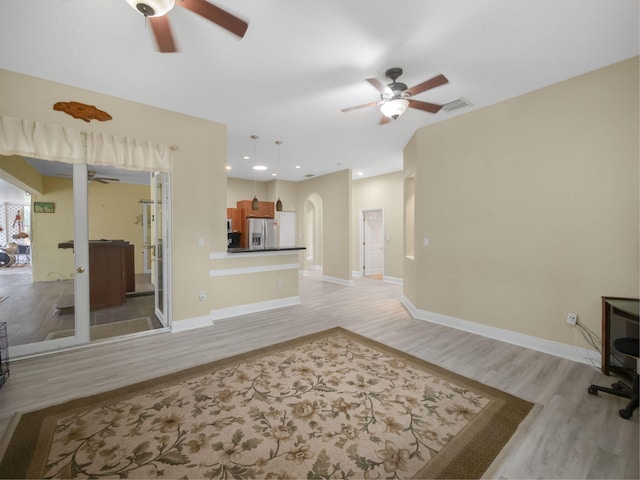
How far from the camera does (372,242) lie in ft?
28.2

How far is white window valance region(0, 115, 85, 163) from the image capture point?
2.67 metres

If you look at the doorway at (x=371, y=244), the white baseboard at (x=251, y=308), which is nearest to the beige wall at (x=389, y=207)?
the doorway at (x=371, y=244)

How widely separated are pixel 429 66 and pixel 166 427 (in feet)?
12.5

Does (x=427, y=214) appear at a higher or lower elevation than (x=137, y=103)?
lower

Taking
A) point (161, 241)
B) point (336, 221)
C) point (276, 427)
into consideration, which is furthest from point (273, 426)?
point (336, 221)

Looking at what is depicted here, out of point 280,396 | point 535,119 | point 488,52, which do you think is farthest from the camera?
point 535,119

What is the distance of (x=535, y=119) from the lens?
10.3 feet

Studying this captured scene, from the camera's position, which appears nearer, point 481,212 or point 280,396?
point 280,396

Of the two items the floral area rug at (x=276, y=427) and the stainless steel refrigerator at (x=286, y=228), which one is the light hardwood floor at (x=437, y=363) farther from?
the stainless steel refrigerator at (x=286, y=228)

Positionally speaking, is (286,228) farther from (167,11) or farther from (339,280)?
(167,11)

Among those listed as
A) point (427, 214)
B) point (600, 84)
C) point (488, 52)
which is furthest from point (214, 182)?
point (600, 84)

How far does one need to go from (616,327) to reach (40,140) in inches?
244

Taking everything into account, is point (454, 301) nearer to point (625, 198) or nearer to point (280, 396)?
point (625, 198)

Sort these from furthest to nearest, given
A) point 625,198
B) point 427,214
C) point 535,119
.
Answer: point 427,214, point 535,119, point 625,198
